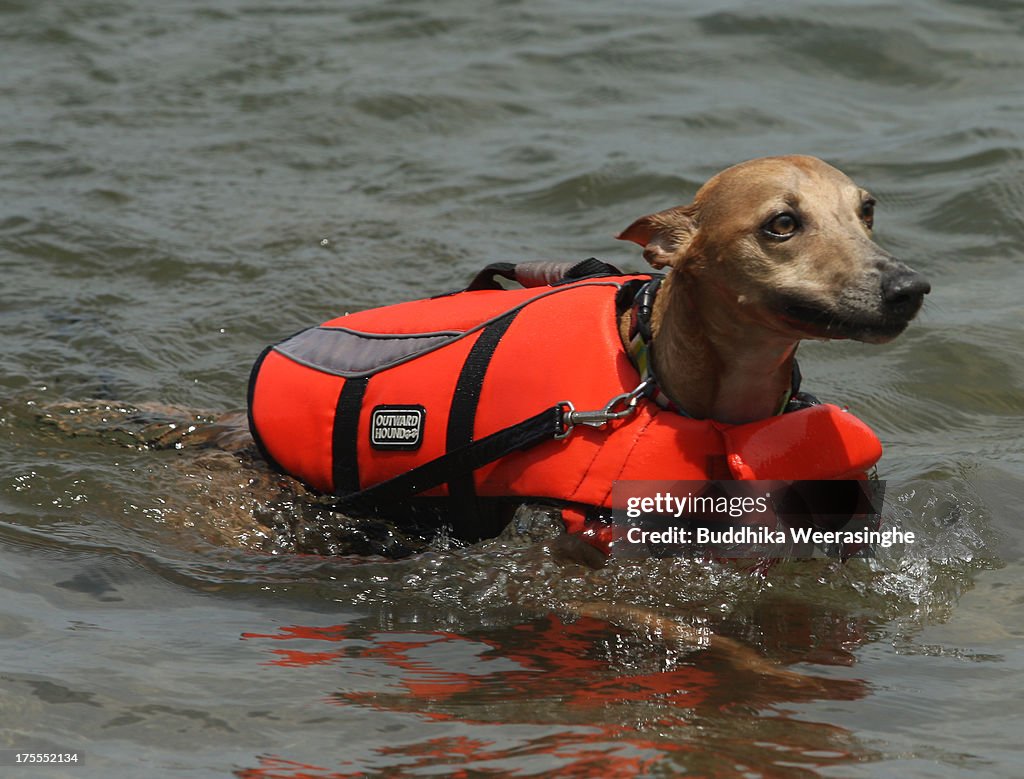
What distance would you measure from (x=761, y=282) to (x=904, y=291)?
0.42 m

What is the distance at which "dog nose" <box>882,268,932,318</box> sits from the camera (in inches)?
153

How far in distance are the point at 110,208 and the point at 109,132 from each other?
174 cm

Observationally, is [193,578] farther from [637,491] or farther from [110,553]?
[637,491]

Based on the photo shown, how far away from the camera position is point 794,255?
4.09 m

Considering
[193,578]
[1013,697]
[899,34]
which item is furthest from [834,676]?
[899,34]

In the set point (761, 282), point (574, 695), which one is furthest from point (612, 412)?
point (574, 695)

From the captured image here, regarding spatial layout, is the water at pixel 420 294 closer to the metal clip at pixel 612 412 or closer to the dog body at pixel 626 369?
the dog body at pixel 626 369

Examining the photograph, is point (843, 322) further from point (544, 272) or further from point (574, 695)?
point (544, 272)

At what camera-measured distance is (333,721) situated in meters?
3.78

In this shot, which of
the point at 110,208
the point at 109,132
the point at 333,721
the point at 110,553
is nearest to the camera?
the point at 333,721

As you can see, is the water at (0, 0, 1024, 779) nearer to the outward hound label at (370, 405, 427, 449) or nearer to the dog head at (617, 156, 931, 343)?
the outward hound label at (370, 405, 427, 449)

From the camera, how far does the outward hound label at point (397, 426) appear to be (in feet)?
16.1

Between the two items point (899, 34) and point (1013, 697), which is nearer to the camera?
point (1013, 697)

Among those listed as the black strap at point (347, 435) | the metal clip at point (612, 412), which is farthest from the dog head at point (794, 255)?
the black strap at point (347, 435)
